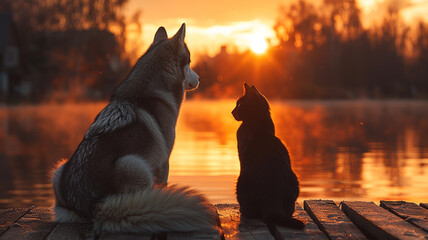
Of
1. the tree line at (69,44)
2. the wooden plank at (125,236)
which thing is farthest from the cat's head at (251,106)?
the tree line at (69,44)

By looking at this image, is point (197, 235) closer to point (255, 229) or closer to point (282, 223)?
point (255, 229)

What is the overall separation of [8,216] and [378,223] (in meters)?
2.62

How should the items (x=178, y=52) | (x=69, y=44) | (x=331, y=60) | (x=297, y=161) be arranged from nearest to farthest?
(x=178, y=52) → (x=297, y=161) → (x=69, y=44) → (x=331, y=60)

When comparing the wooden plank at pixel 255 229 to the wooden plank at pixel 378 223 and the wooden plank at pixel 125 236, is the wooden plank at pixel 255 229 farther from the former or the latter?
the wooden plank at pixel 125 236

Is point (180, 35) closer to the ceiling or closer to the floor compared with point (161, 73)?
closer to the ceiling

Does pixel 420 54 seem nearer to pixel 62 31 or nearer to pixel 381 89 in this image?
pixel 381 89

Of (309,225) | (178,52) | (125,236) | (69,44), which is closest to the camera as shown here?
(125,236)

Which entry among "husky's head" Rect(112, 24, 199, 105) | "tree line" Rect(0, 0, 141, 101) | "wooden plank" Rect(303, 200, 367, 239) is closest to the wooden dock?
"wooden plank" Rect(303, 200, 367, 239)

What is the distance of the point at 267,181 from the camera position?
139 inches

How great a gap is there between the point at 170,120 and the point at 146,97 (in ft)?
0.86

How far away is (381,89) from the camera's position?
5509 cm

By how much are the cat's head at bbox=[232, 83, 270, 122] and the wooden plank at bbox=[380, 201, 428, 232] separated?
1192mm

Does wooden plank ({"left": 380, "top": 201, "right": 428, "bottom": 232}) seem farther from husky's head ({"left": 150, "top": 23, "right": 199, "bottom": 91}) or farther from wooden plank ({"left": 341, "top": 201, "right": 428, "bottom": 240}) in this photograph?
husky's head ({"left": 150, "top": 23, "right": 199, "bottom": 91})

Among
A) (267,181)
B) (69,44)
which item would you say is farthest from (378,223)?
(69,44)
